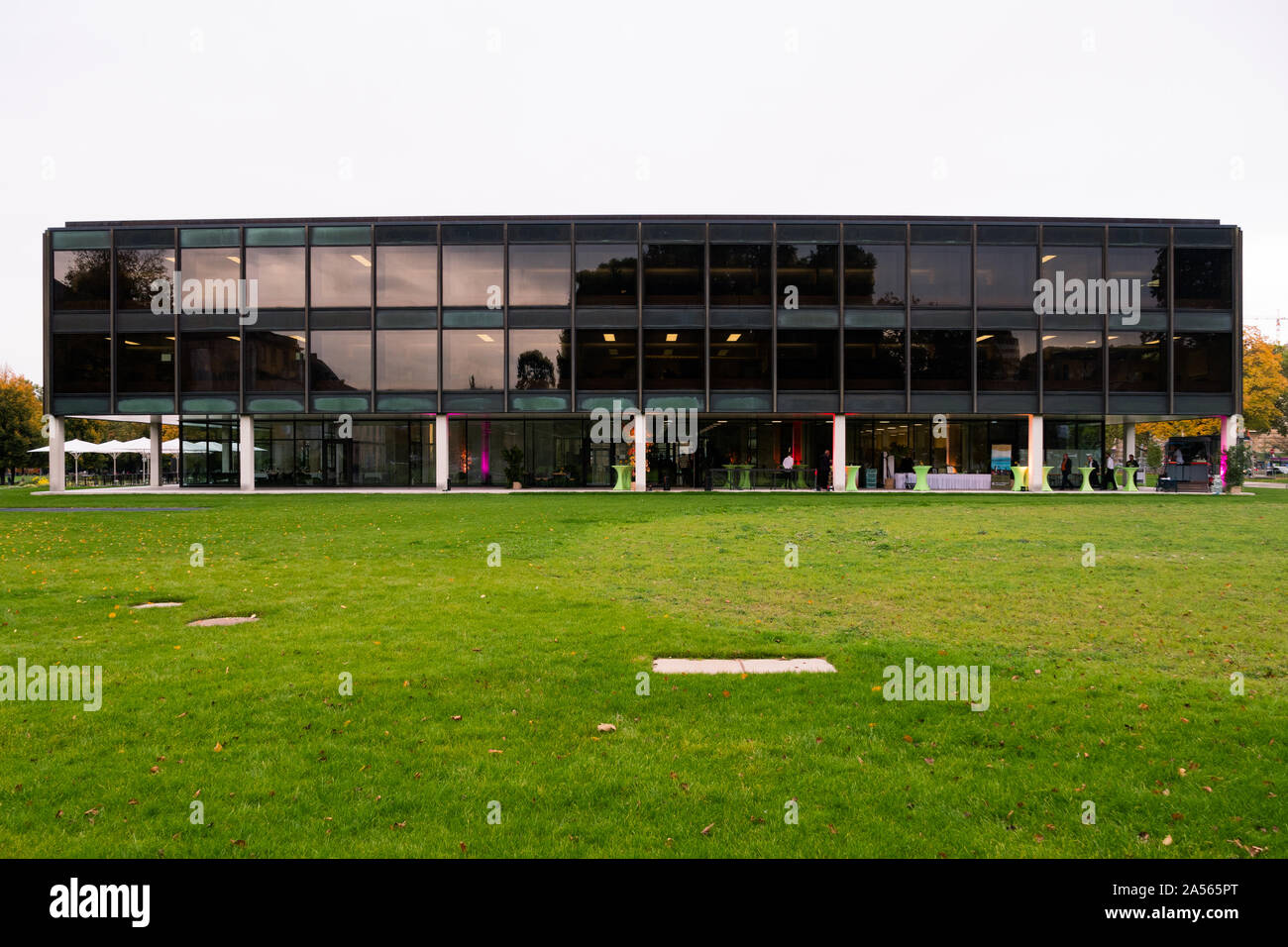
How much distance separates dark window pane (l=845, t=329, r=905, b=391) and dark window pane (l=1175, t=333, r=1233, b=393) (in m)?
14.6

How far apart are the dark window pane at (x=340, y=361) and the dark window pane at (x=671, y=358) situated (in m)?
14.7

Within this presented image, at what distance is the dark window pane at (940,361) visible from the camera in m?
37.2

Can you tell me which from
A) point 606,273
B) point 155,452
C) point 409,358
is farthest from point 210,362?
point 606,273

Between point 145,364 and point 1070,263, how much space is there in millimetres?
48465

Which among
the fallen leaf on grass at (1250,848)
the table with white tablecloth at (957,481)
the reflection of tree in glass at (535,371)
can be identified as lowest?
the fallen leaf on grass at (1250,848)

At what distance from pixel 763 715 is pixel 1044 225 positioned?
39.8 metres

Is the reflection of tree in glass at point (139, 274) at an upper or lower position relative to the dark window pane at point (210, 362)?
upper

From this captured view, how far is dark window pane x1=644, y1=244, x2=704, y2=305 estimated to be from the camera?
3706 centimetres

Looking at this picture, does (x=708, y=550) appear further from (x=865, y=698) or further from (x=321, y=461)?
(x=321, y=461)

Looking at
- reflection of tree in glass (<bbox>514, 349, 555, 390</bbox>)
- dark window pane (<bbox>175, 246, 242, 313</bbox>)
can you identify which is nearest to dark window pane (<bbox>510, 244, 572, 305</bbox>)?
reflection of tree in glass (<bbox>514, 349, 555, 390</bbox>)

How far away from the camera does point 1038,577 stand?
11.0 meters

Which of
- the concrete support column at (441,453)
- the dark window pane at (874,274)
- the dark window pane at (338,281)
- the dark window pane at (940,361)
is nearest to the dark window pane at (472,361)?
the concrete support column at (441,453)

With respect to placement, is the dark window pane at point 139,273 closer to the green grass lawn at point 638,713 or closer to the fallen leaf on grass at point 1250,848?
the green grass lawn at point 638,713

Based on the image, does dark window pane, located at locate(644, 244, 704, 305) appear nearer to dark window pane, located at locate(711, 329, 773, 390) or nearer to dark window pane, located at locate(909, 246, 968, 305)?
dark window pane, located at locate(711, 329, 773, 390)
